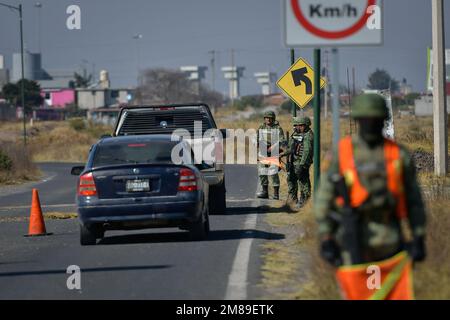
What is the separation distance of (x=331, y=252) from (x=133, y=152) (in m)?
9.18

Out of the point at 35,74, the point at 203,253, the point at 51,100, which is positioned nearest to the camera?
the point at 203,253

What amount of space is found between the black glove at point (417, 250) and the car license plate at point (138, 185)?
839 centimetres

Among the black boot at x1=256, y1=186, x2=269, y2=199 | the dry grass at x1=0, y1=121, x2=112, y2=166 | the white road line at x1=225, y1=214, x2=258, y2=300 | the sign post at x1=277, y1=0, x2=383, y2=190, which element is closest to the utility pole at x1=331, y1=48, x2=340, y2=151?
the sign post at x1=277, y1=0, x2=383, y2=190

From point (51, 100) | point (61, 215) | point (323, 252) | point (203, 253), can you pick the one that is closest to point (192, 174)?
point (203, 253)

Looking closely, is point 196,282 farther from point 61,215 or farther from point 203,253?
point 61,215

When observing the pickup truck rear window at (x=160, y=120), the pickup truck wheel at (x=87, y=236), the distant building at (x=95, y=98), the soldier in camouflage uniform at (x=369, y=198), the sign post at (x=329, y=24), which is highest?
the distant building at (x=95, y=98)

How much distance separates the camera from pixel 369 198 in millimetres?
7043

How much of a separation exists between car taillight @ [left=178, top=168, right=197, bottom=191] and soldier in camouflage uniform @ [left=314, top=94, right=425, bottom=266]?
795 centimetres

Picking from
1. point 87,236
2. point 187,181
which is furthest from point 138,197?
point 87,236

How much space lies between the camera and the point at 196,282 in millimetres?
11297

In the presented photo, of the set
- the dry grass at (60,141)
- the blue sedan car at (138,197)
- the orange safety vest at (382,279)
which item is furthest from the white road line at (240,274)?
the dry grass at (60,141)

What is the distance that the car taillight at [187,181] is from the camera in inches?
593

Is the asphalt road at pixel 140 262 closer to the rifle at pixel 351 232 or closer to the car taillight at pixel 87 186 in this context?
the car taillight at pixel 87 186
